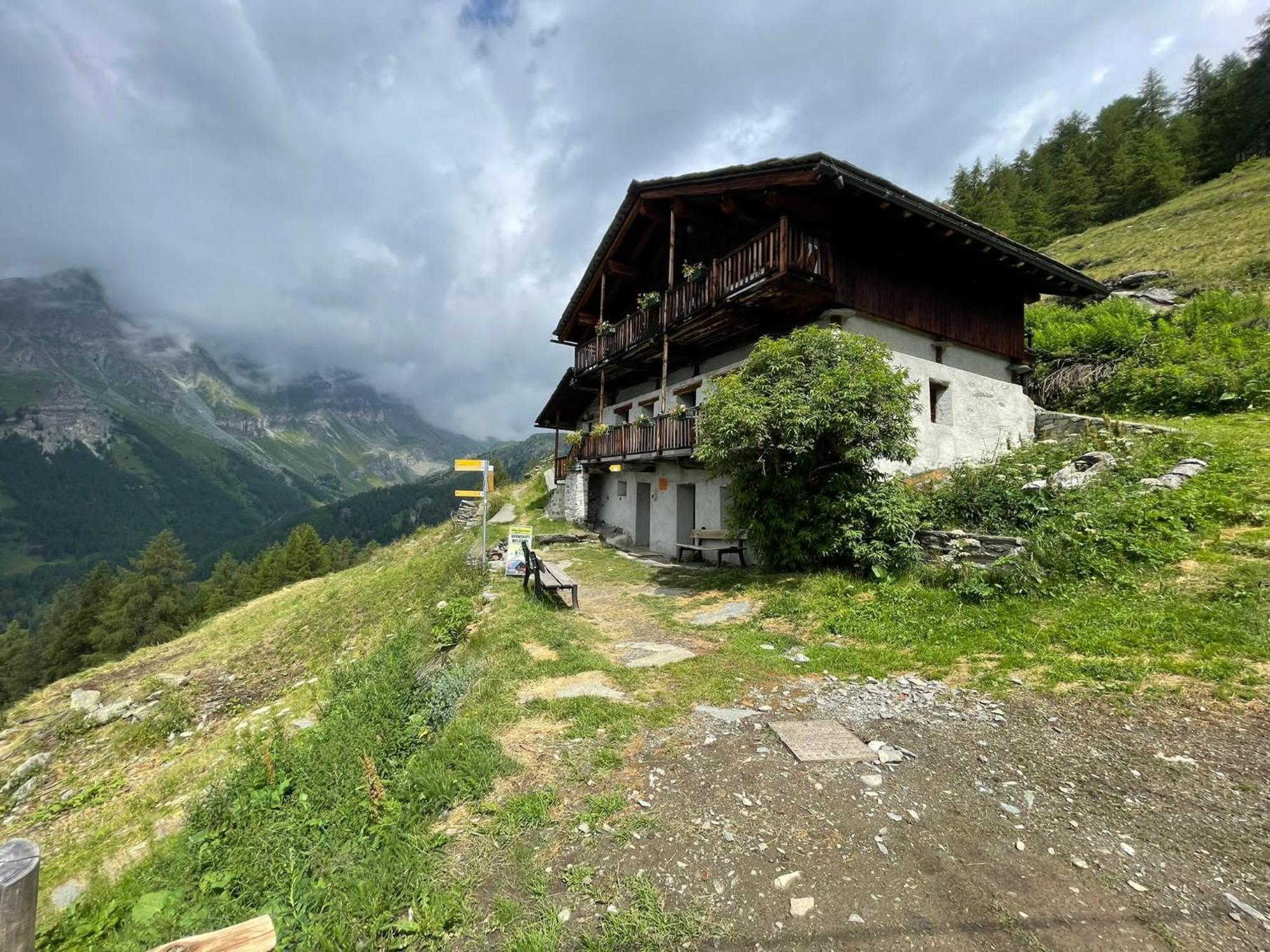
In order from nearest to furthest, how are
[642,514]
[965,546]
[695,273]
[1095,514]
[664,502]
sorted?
[1095,514]
[965,546]
[695,273]
[664,502]
[642,514]

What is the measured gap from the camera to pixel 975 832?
325 centimetres

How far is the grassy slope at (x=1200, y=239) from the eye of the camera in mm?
21859

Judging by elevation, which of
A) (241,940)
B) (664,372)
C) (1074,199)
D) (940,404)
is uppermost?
(1074,199)

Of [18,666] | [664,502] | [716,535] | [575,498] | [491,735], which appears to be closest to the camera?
[491,735]

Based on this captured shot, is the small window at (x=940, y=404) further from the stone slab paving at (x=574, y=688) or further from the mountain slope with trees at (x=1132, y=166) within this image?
the mountain slope with trees at (x=1132, y=166)

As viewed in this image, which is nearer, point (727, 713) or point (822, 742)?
point (822, 742)

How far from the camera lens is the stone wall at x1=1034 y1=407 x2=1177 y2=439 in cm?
1112

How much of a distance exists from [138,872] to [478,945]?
3.87m

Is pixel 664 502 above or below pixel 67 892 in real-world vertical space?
above

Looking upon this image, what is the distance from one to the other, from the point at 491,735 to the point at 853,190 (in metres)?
13.1

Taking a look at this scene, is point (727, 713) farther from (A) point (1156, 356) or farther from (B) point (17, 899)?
(A) point (1156, 356)

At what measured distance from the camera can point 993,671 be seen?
5.55m

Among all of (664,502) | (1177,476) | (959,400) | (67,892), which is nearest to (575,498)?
(664,502)

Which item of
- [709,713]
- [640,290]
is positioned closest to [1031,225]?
[640,290]
